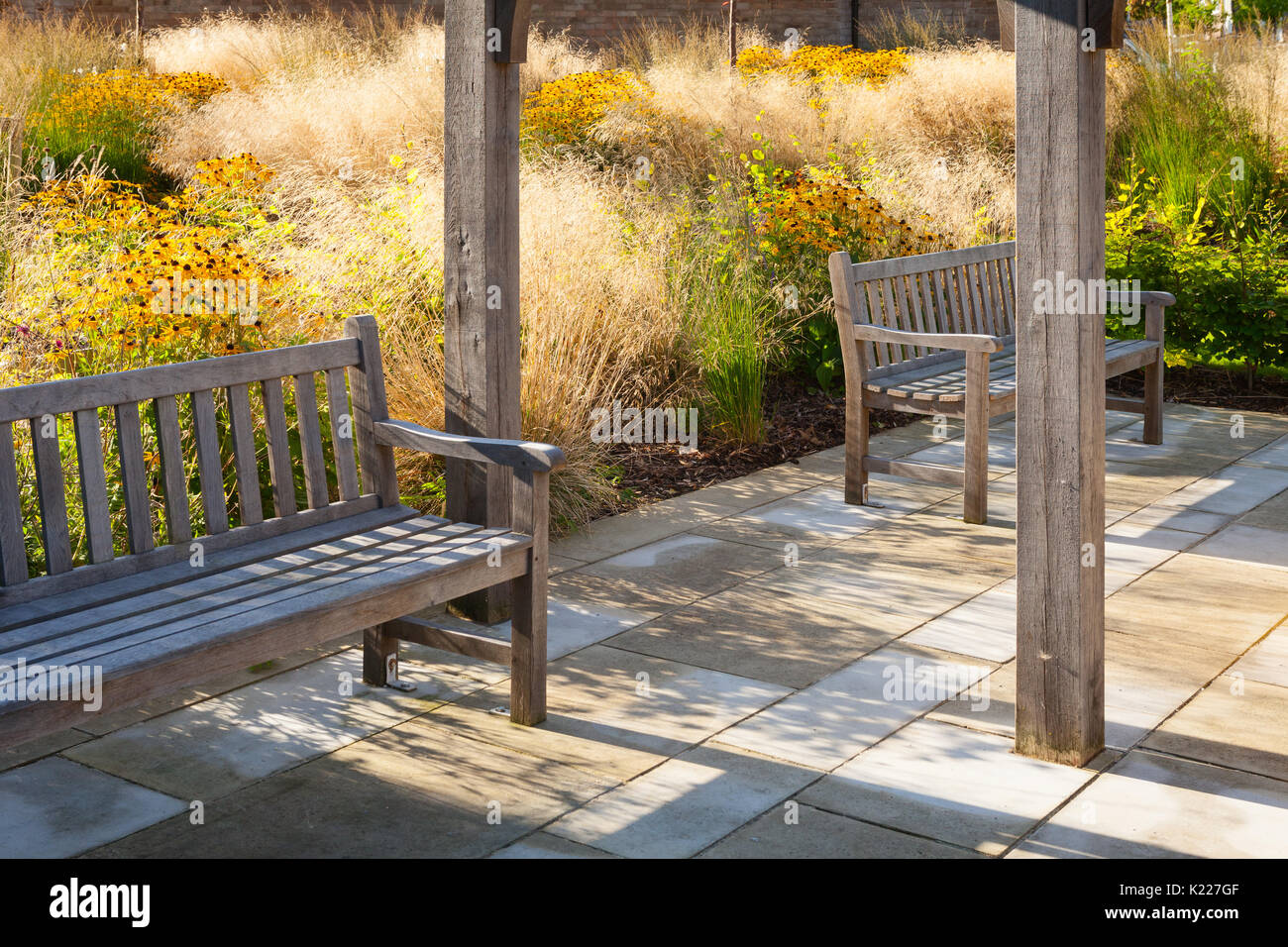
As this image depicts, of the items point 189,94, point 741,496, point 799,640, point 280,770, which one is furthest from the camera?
point 189,94

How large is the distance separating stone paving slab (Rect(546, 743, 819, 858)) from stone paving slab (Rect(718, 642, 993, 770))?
0.10 metres

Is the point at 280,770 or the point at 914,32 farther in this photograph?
the point at 914,32

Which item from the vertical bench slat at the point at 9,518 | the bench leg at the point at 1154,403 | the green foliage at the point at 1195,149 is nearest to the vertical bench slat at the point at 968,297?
the bench leg at the point at 1154,403

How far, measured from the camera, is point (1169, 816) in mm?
3113

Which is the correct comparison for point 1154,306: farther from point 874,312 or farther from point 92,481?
point 92,481

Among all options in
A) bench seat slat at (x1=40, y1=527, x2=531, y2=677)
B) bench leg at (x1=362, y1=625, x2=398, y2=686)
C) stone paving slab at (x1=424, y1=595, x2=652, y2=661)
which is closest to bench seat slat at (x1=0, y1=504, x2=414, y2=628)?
bench seat slat at (x1=40, y1=527, x2=531, y2=677)

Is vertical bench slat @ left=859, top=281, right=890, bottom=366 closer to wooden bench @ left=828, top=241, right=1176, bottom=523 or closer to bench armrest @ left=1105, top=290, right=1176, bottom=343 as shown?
wooden bench @ left=828, top=241, right=1176, bottom=523

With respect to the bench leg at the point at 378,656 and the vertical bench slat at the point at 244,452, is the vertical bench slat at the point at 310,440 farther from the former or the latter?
the bench leg at the point at 378,656

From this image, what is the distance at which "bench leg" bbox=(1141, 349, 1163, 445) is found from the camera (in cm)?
673

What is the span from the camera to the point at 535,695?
12.0ft
